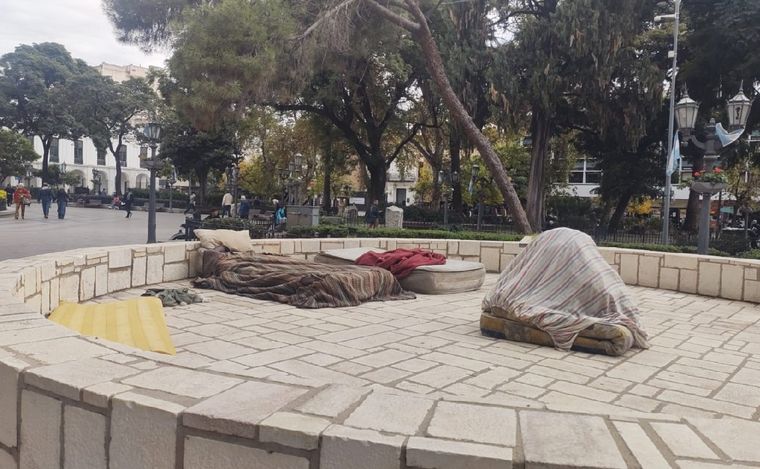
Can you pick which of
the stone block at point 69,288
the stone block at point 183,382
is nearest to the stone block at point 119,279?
the stone block at point 69,288

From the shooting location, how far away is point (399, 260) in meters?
8.27

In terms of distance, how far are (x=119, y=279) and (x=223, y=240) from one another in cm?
187

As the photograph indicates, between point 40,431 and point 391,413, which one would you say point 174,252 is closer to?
point 40,431

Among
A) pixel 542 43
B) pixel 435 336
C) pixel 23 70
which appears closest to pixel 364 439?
pixel 435 336

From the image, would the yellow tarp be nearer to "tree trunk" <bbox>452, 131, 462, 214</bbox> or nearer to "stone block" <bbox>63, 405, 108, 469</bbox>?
"stone block" <bbox>63, 405, 108, 469</bbox>

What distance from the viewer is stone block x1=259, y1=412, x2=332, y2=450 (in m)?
1.63

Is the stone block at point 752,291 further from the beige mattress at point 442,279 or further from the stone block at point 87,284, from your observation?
the stone block at point 87,284

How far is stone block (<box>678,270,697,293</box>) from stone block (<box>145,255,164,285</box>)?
7.66 meters

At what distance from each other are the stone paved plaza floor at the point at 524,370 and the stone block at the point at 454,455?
0.05 m

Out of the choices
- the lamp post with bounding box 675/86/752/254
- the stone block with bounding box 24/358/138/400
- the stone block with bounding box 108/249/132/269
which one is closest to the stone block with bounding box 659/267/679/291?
the lamp post with bounding box 675/86/752/254

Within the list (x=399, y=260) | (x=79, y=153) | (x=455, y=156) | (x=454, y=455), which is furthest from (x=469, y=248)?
(x=79, y=153)

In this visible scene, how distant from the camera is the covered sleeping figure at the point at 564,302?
197 inches

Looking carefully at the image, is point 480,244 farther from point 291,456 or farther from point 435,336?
point 291,456

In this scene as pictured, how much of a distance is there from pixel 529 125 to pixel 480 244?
11.9 metres
